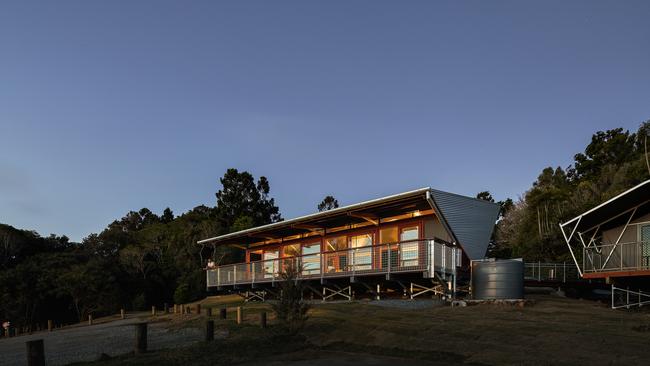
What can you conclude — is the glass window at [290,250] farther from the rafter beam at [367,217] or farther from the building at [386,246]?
the rafter beam at [367,217]

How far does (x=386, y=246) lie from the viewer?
80.0ft

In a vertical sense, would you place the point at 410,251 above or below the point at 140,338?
above

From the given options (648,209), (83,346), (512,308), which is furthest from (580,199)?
(83,346)

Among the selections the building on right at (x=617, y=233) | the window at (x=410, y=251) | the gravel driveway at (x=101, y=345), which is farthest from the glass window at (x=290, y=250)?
the building on right at (x=617, y=233)

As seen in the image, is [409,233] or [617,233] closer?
[617,233]

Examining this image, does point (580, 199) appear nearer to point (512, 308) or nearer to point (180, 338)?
point (512, 308)

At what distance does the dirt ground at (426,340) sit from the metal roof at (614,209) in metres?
5.18

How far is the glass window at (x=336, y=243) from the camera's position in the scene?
2817 centimetres

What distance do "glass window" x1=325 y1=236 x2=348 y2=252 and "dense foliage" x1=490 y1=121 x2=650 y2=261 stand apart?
51.3ft

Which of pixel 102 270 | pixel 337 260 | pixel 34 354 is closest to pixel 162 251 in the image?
pixel 102 270

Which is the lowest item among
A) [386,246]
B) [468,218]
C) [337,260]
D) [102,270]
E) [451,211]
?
[102,270]

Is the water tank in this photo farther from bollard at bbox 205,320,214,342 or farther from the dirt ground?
bollard at bbox 205,320,214,342

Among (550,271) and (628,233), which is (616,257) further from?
(550,271)

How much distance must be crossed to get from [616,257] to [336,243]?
12939mm
